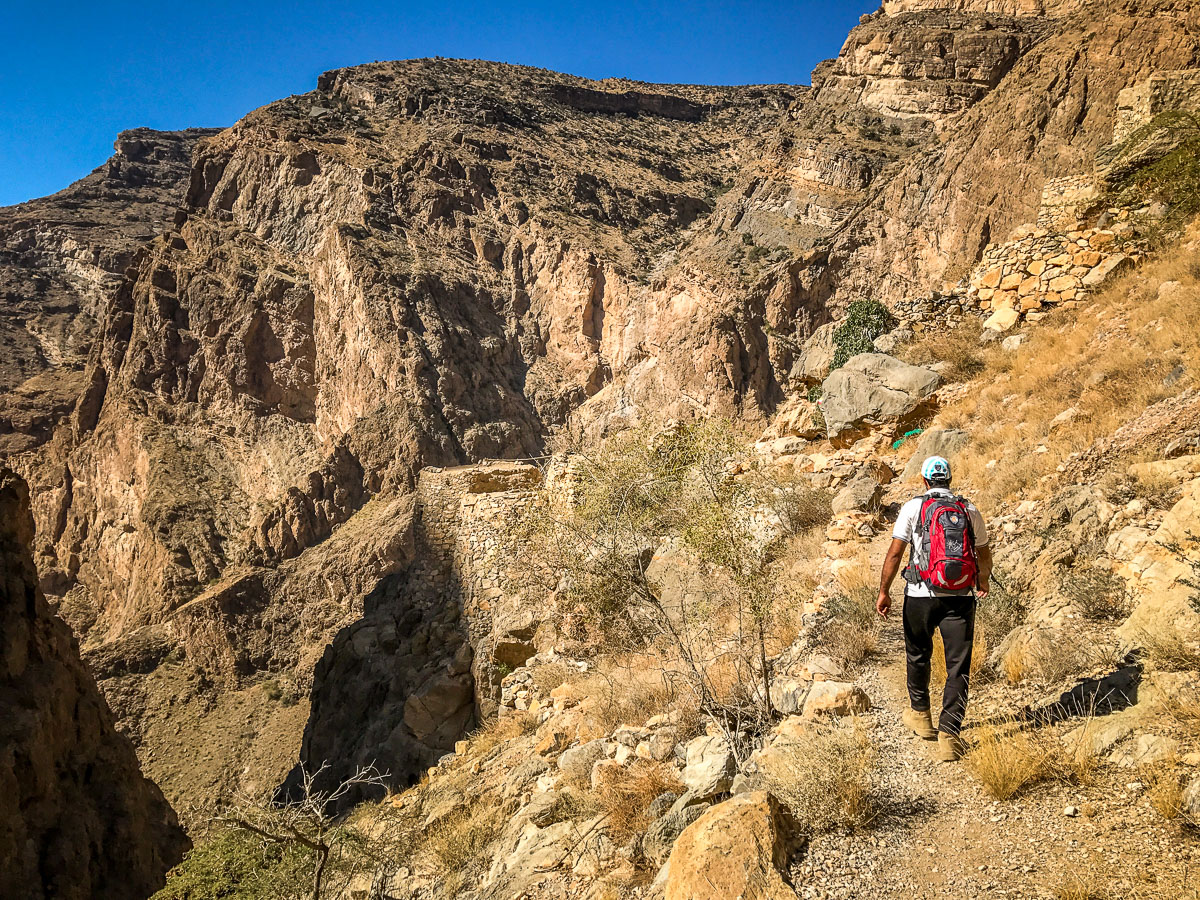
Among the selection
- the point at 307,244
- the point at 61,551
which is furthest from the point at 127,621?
the point at 307,244

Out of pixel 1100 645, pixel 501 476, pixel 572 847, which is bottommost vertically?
pixel 572 847

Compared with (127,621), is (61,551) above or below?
above

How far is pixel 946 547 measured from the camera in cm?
469

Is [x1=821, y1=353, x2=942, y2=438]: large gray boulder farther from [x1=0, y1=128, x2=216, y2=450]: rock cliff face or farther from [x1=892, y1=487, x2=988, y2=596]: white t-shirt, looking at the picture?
[x1=0, y1=128, x2=216, y2=450]: rock cliff face

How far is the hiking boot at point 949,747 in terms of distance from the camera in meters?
4.54

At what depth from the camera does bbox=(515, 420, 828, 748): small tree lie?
6.80 m

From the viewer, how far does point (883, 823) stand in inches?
162

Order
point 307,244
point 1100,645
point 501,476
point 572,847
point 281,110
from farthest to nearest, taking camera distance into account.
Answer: point 281,110
point 307,244
point 501,476
point 572,847
point 1100,645

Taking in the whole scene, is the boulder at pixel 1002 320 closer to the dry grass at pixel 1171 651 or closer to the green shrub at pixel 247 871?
the dry grass at pixel 1171 651

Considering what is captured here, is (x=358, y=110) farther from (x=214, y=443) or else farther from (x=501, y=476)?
(x=501, y=476)

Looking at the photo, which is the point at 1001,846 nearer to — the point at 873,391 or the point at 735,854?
the point at 735,854

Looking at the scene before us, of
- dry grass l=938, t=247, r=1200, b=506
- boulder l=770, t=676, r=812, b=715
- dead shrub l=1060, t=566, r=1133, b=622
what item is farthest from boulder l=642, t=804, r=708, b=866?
dry grass l=938, t=247, r=1200, b=506

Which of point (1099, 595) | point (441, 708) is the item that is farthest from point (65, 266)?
point (1099, 595)

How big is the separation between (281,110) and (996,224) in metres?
66.1
